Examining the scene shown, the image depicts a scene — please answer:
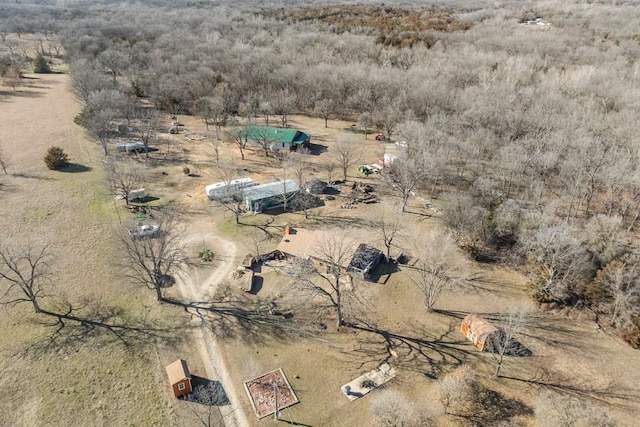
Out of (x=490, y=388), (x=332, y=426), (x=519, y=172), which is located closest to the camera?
(x=332, y=426)

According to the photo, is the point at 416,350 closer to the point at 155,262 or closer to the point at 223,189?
the point at 155,262

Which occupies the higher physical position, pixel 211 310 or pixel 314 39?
pixel 314 39

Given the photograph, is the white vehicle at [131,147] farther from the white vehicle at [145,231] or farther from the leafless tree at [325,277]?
the leafless tree at [325,277]

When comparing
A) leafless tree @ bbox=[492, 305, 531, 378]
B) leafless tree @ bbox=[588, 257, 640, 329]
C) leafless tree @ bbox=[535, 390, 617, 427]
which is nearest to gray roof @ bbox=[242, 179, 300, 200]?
leafless tree @ bbox=[492, 305, 531, 378]

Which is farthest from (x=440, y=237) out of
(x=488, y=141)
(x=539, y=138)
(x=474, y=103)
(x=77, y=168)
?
(x=77, y=168)

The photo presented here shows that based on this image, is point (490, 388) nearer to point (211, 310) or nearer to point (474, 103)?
point (211, 310)
